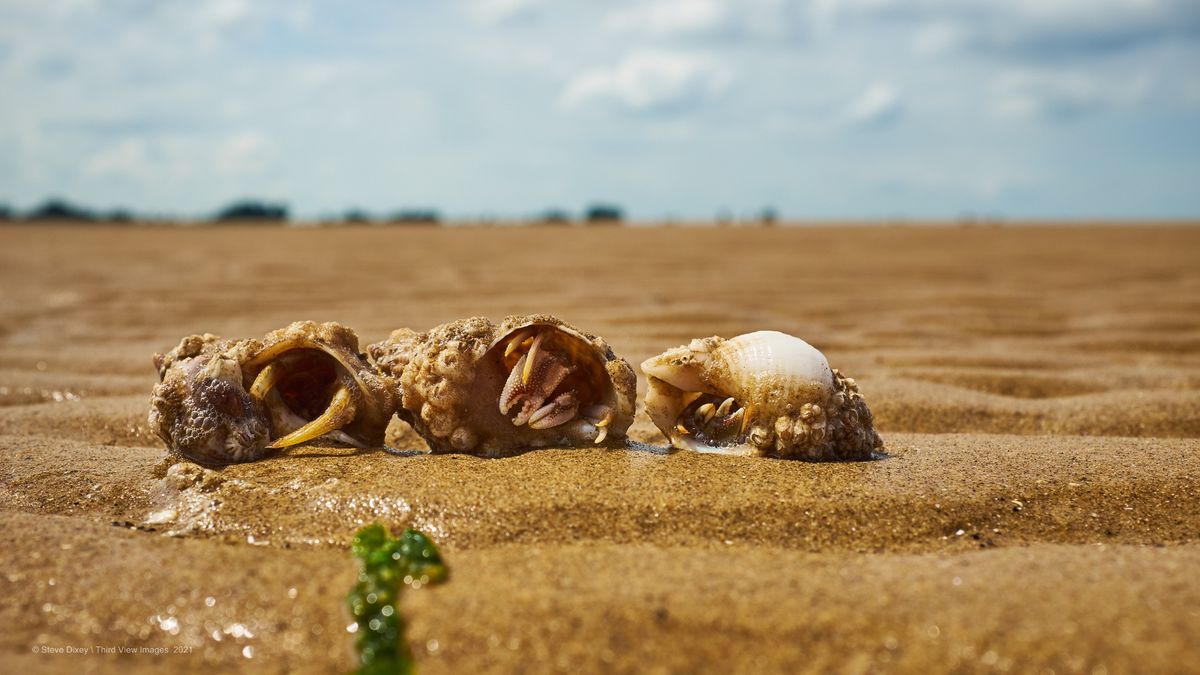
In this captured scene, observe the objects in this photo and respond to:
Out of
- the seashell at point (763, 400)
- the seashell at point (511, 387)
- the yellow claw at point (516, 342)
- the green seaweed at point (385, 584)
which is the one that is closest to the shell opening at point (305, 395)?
the seashell at point (511, 387)

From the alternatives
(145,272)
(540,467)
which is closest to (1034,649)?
(540,467)

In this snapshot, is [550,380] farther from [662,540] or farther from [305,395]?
[305,395]

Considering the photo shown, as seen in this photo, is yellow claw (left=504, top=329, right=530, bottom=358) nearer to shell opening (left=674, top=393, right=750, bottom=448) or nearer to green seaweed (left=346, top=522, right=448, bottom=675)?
shell opening (left=674, top=393, right=750, bottom=448)

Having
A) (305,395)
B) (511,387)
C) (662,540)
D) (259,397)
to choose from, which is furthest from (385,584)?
(305,395)

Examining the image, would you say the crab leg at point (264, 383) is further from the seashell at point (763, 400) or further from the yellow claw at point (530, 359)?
the seashell at point (763, 400)

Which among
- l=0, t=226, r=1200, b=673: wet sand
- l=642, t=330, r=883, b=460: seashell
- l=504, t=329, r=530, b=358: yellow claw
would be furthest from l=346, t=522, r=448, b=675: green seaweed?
l=642, t=330, r=883, b=460: seashell

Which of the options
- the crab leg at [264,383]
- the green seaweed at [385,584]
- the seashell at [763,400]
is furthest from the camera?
the crab leg at [264,383]
